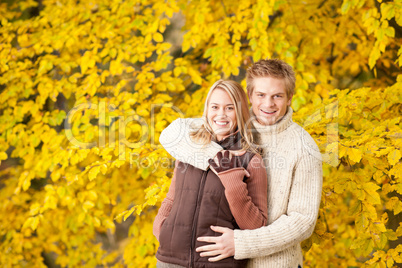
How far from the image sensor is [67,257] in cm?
417

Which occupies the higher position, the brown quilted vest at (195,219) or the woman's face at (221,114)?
the woman's face at (221,114)

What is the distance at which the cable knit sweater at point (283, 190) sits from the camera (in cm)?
159

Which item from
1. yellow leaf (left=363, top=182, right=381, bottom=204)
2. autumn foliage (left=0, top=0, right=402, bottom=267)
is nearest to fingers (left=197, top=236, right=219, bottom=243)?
yellow leaf (left=363, top=182, right=381, bottom=204)

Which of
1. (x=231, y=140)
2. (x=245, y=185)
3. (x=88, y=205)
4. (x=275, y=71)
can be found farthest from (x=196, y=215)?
(x=88, y=205)

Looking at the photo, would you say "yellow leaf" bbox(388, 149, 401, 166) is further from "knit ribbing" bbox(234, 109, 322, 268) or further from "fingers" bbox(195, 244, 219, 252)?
"fingers" bbox(195, 244, 219, 252)

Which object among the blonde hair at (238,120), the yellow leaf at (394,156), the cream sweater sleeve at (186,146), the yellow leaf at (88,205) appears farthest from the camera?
the yellow leaf at (88,205)

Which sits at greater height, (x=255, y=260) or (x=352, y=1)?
(x=352, y=1)

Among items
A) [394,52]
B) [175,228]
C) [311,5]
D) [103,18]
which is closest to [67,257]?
[103,18]

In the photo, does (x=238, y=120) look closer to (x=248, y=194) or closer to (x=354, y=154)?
(x=248, y=194)

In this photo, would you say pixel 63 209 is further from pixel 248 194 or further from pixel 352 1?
pixel 352 1

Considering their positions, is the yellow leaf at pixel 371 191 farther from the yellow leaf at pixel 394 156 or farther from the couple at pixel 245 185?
the couple at pixel 245 185

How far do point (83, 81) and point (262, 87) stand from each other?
239cm

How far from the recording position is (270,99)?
5.84ft

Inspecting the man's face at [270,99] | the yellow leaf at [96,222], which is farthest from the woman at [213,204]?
the yellow leaf at [96,222]
